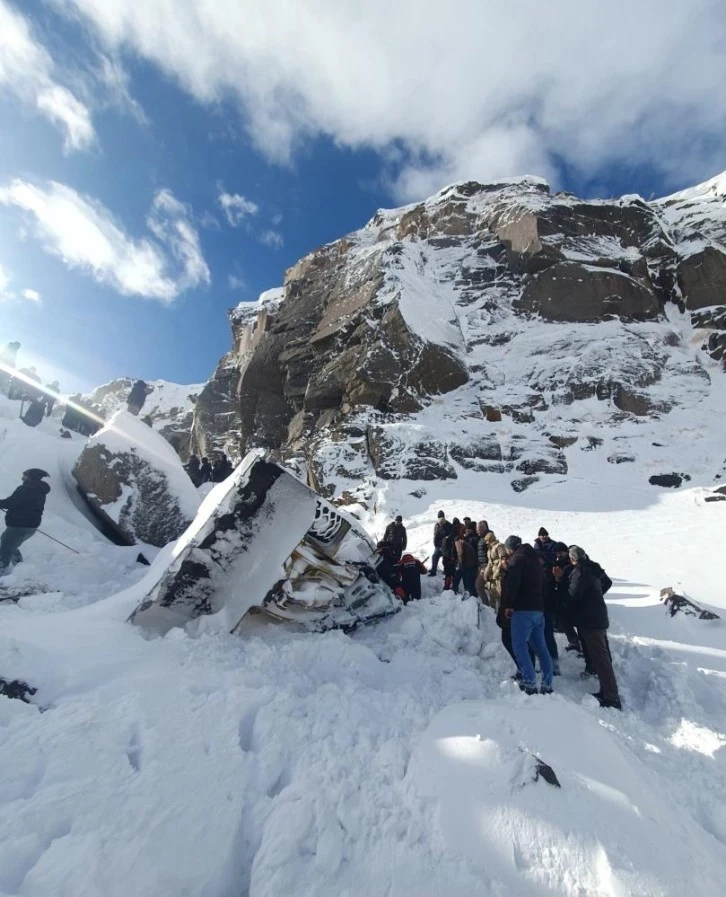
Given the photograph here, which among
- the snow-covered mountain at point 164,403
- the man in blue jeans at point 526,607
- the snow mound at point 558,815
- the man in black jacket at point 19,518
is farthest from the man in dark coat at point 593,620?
the snow-covered mountain at point 164,403

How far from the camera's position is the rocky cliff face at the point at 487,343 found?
68.7 feet

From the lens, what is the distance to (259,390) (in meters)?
31.5

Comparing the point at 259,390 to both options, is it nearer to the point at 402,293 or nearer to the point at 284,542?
the point at 402,293

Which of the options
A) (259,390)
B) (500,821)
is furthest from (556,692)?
(259,390)

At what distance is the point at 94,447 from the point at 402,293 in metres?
20.1

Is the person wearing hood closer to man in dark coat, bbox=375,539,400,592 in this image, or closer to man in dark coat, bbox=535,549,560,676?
man in dark coat, bbox=535,549,560,676

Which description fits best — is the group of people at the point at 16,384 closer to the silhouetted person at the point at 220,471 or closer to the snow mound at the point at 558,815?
the silhouetted person at the point at 220,471

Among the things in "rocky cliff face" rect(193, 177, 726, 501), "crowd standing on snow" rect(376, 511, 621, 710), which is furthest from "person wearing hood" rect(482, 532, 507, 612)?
"rocky cliff face" rect(193, 177, 726, 501)

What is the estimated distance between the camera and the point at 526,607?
470 centimetres

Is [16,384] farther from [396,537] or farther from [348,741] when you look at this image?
[348,741]

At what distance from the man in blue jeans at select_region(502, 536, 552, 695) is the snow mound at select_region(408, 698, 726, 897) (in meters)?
1.18

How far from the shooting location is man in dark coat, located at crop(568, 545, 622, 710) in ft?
14.6

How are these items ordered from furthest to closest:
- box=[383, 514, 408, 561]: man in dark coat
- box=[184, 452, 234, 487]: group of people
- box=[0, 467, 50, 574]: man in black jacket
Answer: box=[184, 452, 234, 487]: group of people → box=[383, 514, 408, 561]: man in dark coat → box=[0, 467, 50, 574]: man in black jacket

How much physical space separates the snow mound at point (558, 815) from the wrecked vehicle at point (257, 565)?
2336mm
